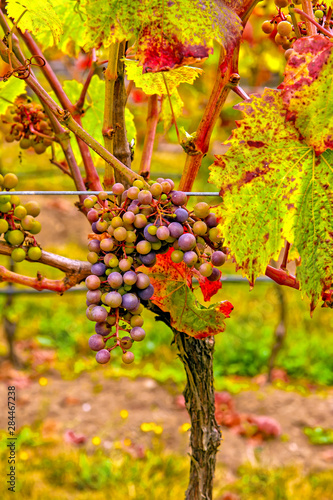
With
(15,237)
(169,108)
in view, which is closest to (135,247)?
(15,237)

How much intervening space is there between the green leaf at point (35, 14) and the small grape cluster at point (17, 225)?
0.25m

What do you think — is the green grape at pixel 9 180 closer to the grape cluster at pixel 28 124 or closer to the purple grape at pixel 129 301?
the grape cluster at pixel 28 124


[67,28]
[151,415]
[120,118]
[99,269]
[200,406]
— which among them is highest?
[67,28]

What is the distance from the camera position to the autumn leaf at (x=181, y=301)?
84 cm

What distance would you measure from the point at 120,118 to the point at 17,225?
0.25 meters

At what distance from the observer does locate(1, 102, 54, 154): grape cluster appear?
114 centimetres

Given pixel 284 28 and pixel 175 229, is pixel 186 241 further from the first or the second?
pixel 284 28

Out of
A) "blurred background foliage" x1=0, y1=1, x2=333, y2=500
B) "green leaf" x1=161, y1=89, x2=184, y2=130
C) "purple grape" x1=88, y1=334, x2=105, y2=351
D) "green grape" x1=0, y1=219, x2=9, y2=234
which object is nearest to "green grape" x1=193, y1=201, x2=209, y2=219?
"purple grape" x1=88, y1=334, x2=105, y2=351

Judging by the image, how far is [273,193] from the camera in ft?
2.35

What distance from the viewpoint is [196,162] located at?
0.85 meters

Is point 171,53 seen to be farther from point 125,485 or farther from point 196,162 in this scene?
point 125,485

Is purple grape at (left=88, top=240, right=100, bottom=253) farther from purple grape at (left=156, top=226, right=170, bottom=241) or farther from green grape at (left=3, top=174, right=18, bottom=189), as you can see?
green grape at (left=3, top=174, right=18, bottom=189)

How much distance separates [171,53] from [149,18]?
61 mm

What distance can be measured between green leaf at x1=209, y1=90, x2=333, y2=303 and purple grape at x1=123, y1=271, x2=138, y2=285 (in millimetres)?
136
